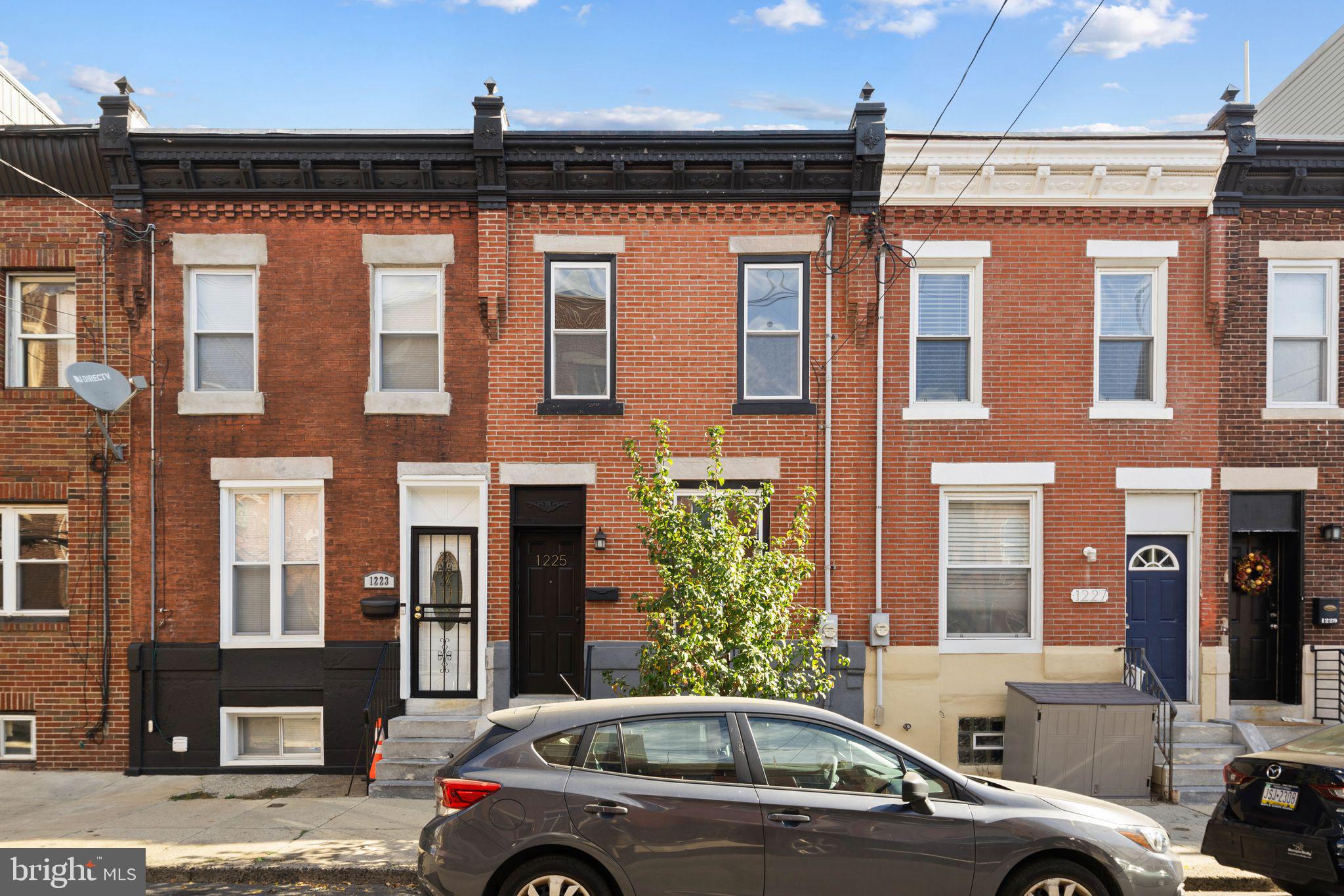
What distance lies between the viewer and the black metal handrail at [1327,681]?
10555 mm

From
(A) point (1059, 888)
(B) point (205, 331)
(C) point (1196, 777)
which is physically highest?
(B) point (205, 331)

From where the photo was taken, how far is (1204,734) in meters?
10.2

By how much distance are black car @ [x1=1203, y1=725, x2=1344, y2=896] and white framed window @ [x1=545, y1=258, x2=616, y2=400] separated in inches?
291

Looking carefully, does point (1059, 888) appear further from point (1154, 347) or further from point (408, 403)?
point (408, 403)

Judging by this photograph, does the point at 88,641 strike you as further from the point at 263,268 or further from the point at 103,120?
the point at 103,120

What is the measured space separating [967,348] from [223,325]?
9282 millimetres

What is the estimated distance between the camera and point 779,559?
782cm

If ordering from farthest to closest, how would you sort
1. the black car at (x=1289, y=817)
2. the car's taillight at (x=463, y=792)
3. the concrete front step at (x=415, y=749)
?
1. the concrete front step at (x=415, y=749)
2. the black car at (x=1289, y=817)
3. the car's taillight at (x=463, y=792)

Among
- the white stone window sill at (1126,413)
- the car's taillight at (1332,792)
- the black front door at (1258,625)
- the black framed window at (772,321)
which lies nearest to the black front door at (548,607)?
the black framed window at (772,321)

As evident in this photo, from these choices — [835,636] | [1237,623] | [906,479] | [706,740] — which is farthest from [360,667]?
[1237,623]

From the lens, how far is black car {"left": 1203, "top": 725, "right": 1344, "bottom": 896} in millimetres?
6055

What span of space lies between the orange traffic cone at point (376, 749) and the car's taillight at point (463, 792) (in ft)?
15.2

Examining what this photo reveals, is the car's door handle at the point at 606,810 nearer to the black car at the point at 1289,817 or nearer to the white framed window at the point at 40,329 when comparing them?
the black car at the point at 1289,817

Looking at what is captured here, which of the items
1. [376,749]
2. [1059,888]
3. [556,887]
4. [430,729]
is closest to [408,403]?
[430,729]
